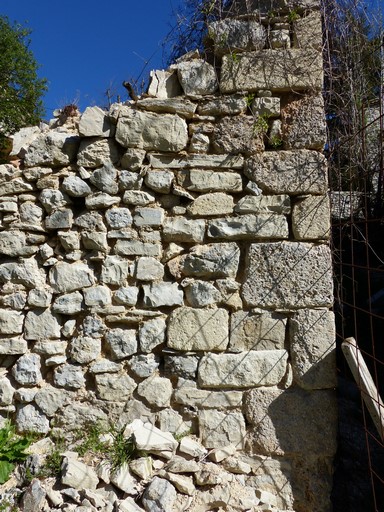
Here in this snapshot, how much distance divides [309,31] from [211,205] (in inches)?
46.8

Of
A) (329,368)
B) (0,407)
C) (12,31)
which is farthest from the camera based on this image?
(12,31)

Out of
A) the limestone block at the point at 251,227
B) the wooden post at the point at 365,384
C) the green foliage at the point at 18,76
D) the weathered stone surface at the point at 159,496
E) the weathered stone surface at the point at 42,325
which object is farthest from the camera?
the green foliage at the point at 18,76

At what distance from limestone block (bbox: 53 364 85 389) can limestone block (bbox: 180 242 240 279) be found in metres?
0.88

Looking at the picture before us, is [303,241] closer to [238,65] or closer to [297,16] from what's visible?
[238,65]

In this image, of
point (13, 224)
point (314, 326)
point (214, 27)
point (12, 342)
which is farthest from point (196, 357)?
point (214, 27)

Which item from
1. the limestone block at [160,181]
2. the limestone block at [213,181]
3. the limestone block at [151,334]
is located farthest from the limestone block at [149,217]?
the limestone block at [151,334]

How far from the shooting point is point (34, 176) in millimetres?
2973

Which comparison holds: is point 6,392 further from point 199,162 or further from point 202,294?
point 199,162

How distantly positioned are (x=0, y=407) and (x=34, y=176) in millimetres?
1399

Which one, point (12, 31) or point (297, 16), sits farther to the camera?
point (12, 31)

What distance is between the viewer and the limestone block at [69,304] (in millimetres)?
2855

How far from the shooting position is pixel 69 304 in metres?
2.86

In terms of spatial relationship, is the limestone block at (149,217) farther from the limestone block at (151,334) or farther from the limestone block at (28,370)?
the limestone block at (28,370)

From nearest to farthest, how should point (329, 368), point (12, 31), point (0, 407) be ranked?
1. point (329, 368)
2. point (0, 407)
3. point (12, 31)
